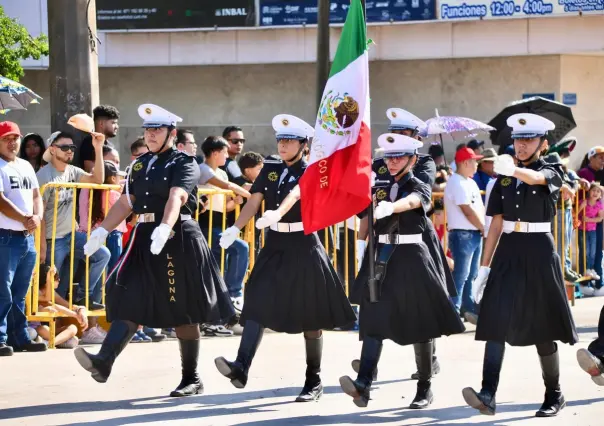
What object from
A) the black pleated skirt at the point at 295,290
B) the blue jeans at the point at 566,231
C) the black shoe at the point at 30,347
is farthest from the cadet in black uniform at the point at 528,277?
the blue jeans at the point at 566,231

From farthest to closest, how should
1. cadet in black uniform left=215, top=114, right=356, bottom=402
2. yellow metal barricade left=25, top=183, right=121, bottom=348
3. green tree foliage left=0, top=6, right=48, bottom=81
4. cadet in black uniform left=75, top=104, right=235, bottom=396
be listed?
green tree foliage left=0, top=6, right=48, bottom=81
yellow metal barricade left=25, top=183, right=121, bottom=348
cadet in black uniform left=215, top=114, right=356, bottom=402
cadet in black uniform left=75, top=104, right=235, bottom=396

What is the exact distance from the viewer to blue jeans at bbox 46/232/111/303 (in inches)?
433

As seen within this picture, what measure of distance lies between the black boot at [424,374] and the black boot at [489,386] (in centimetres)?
49

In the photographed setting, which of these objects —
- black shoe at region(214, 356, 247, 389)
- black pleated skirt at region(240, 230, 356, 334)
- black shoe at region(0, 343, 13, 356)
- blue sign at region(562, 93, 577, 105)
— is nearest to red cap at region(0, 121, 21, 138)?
black shoe at region(0, 343, 13, 356)

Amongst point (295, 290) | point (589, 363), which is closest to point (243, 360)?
point (295, 290)

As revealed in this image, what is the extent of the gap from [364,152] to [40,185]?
3.64 m

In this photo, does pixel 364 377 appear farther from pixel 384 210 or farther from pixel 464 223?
pixel 464 223

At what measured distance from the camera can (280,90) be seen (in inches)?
1125

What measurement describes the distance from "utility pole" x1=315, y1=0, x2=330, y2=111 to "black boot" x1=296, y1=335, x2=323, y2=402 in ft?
32.5

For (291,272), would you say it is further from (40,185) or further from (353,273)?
(353,273)

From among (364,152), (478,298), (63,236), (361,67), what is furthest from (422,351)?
(63,236)

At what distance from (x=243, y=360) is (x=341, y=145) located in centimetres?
156

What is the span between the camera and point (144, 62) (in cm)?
2853

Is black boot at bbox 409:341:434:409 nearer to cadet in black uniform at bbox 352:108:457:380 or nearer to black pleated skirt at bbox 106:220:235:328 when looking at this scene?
cadet in black uniform at bbox 352:108:457:380
